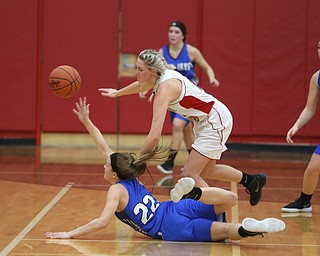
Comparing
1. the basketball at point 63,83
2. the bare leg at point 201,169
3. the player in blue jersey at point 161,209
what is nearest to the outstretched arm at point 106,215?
the player in blue jersey at point 161,209

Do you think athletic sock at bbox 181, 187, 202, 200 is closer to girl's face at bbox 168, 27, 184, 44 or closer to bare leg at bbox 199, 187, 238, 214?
bare leg at bbox 199, 187, 238, 214

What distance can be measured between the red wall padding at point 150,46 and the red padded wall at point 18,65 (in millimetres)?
16

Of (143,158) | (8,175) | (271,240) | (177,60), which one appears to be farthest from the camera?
(177,60)

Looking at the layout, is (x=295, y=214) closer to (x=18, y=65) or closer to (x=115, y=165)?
(x=115, y=165)

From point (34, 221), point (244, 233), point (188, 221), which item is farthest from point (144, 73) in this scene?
point (34, 221)

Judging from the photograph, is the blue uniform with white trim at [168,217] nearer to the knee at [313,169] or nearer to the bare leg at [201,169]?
the bare leg at [201,169]

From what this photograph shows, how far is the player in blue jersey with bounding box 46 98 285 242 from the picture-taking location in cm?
537

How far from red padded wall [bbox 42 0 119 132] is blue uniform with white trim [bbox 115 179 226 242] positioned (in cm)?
687

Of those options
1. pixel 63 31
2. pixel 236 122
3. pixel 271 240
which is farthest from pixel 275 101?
pixel 271 240

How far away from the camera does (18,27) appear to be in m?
12.3

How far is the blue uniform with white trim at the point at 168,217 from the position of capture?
18.0 ft

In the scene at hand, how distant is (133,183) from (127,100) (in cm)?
692

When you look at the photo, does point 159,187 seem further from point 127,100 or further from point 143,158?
point 127,100

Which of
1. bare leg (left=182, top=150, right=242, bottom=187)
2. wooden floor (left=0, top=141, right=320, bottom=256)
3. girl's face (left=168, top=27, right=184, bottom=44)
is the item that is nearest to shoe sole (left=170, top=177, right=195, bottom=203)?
wooden floor (left=0, top=141, right=320, bottom=256)
